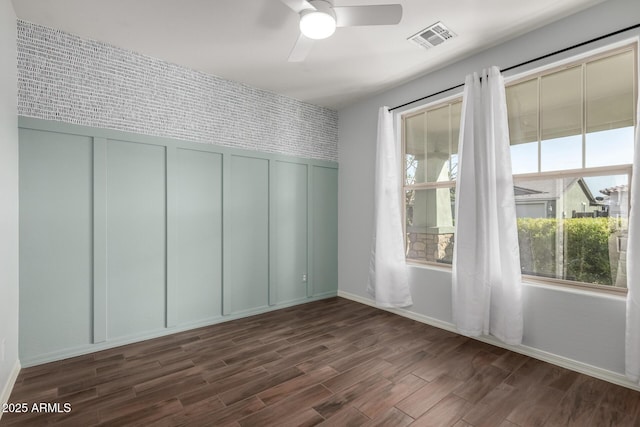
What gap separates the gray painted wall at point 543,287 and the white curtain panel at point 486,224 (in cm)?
19

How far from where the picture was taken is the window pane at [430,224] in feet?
11.3

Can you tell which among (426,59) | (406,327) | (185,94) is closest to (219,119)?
(185,94)

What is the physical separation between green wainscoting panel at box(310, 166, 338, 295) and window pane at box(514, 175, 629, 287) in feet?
7.84

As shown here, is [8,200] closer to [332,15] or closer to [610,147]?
[332,15]

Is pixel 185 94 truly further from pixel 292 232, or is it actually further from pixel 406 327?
pixel 406 327

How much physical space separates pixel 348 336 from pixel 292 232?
157 centimetres

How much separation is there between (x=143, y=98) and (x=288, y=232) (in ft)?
7.20

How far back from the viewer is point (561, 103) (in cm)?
259

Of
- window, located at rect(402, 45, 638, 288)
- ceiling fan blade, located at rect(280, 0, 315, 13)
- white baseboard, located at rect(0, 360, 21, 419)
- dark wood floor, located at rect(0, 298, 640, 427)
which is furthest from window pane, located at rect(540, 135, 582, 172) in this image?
white baseboard, located at rect(0, 360, 21, 419)

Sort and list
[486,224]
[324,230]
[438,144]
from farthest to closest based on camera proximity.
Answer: [324,230] < [438,144] < [486,224]

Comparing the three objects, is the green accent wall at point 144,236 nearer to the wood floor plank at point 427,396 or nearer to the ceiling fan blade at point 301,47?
the ceiling fan blade at point 301,47

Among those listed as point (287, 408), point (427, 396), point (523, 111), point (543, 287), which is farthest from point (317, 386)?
point (523, 111)

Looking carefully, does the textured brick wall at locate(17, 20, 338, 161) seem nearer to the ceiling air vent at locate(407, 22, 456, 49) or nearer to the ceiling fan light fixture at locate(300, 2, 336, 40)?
the ceiling fan light fixture at locate(300, 2, 336, 40)

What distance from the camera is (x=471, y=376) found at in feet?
7.66
